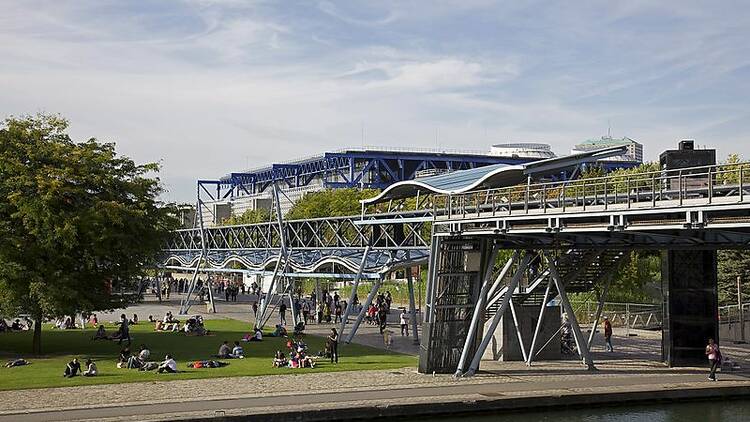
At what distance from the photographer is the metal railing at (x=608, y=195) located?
83.4ft

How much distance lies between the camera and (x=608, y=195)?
29.0 metres

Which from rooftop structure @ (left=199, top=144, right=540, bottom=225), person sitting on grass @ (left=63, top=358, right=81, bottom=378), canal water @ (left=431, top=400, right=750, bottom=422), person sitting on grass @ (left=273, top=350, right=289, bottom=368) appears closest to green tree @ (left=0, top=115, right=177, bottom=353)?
person sitting on grass @ (left=63, top=358, right=81, bottom=378)

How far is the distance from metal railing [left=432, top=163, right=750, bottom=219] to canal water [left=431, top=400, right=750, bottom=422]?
625 centimetres

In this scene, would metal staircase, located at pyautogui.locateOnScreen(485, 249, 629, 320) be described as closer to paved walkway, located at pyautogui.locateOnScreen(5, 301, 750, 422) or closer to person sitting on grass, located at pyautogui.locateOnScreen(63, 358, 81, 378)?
paved walkway, located at pyautogui.locateOnScreen(5, 301, 750, 422)

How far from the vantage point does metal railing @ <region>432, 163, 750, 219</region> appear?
25406 mm

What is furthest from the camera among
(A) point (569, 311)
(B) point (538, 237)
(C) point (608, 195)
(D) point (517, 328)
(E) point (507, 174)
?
(D) point (517, 328)

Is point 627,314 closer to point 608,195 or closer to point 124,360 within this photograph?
point 608,195

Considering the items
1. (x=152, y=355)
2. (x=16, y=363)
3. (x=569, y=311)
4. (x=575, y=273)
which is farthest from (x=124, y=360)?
(x=575, y=273)

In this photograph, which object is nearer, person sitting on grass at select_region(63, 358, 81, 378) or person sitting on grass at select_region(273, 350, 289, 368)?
person sitting on grass at select_region(63, 358, 81, 378)

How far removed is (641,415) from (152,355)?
72.4 feet

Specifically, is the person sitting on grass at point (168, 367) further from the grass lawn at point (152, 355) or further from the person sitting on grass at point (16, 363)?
the person sitting on grass at point (16, 363)

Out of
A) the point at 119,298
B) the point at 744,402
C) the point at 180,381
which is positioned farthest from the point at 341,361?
the point at 744,402

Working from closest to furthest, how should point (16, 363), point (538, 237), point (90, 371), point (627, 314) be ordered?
1. point (538, 237)
2. point (90, 371)
3. point (16, 363)
4. point (627, 314)

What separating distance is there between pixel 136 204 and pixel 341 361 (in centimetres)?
1236
